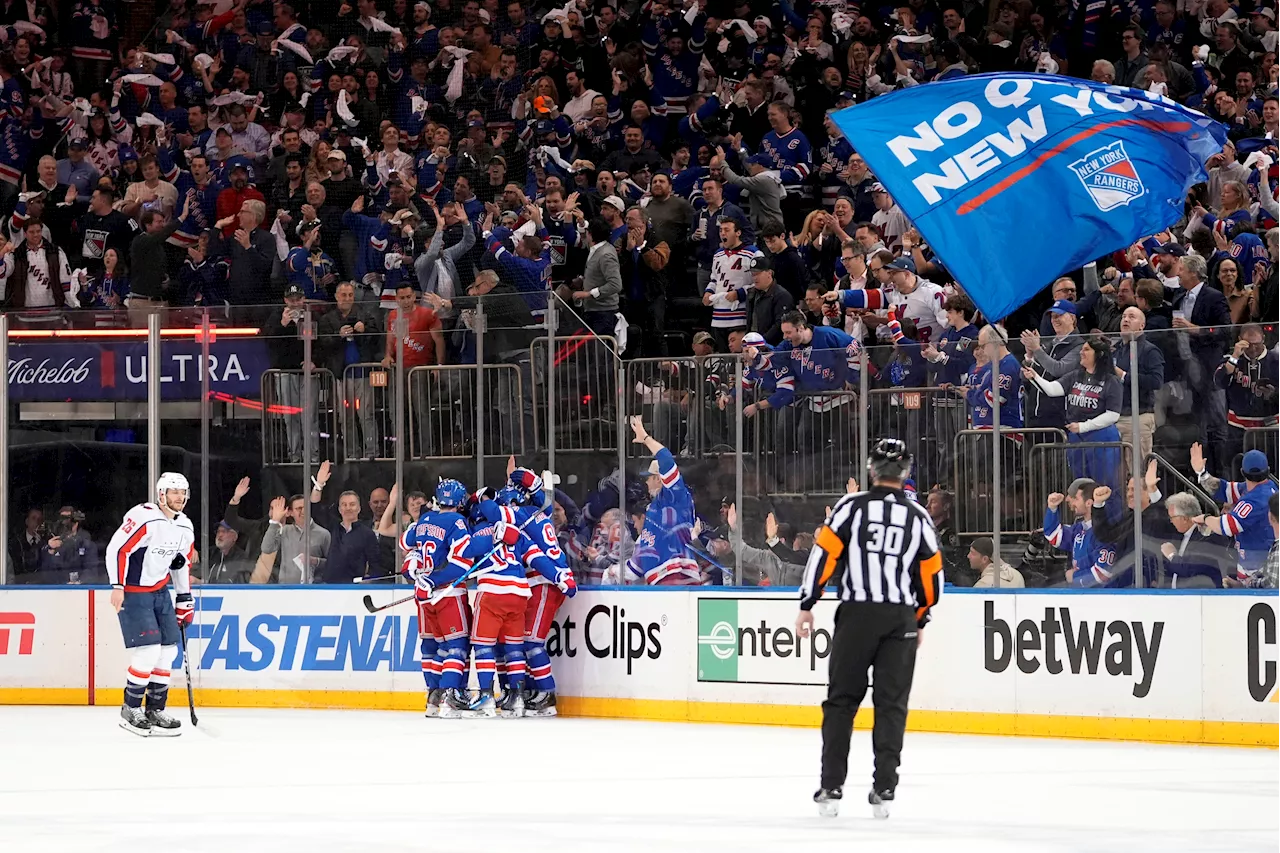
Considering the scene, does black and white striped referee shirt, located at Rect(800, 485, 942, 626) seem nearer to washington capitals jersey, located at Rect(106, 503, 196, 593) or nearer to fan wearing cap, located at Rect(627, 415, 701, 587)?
fan wearing cap, located at Rect(627, 415, 701, 587)

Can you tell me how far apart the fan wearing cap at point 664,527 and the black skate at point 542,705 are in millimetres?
1051

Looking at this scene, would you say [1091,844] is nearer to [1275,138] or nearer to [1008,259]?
[1008,259]

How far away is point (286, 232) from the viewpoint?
703 inches

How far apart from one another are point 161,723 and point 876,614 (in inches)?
239

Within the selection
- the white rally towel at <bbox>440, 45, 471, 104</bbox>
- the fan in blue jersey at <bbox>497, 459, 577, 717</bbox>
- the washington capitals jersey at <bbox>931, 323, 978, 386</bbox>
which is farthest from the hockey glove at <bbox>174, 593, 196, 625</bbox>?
the white rally towel at <bbox>440, 45, 471, 104</bbox>

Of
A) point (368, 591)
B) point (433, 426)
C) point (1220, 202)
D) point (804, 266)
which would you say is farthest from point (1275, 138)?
point (368, 591)

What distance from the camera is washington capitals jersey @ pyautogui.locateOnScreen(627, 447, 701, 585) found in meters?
13.2

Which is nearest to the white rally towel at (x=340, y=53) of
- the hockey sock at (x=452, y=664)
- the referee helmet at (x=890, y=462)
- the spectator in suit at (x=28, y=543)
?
the spectator in suit at (x=28, y=543)

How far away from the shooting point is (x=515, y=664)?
44.1 feet

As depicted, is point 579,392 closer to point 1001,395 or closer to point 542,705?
point 542,705

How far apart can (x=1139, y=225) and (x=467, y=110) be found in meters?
9.47

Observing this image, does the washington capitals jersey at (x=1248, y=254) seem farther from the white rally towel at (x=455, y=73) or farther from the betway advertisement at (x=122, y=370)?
the white rally towel at (x=455, y=73)

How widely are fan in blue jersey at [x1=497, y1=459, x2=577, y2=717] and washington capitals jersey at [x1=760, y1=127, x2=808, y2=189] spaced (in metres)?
4.20

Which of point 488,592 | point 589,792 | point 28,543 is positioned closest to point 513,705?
point 488,592
